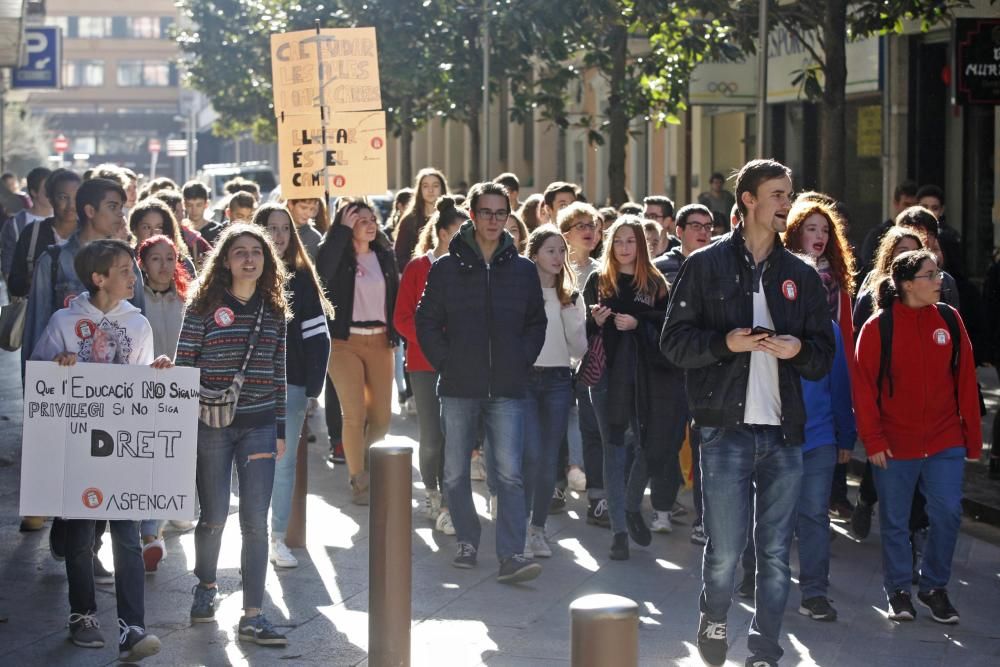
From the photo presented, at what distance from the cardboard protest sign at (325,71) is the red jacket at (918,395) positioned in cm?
482

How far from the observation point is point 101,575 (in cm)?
830

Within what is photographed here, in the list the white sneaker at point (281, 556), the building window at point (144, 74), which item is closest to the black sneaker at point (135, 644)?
the white sneaker at point (281, 556)

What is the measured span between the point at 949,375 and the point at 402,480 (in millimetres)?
2933

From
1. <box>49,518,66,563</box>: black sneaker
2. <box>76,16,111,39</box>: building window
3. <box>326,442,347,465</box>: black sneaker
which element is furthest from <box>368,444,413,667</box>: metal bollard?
<box>76,16,111,39</box>: building window

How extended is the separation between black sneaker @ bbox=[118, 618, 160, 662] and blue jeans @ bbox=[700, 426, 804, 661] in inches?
86.1

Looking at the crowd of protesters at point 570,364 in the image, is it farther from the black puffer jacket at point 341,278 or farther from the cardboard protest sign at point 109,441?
the cardboard protest sign at point 109,441

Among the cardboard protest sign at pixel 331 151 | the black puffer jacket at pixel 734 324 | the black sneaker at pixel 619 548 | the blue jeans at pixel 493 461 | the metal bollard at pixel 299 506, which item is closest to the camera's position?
the black puffer jacket at pixel 734 324

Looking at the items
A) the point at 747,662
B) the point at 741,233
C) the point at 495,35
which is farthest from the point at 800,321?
the point at 495,35

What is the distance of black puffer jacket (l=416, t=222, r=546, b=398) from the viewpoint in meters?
8.49

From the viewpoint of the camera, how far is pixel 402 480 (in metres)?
6.07

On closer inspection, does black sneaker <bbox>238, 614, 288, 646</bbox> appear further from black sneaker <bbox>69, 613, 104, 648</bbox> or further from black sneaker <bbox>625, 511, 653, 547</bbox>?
black sneaker <bbox>625, 511, 653, 547</bbox>

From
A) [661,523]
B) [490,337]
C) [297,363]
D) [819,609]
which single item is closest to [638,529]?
[661,523]

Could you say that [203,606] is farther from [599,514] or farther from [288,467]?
[599,514]

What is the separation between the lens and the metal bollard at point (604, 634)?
3807 millimetres
